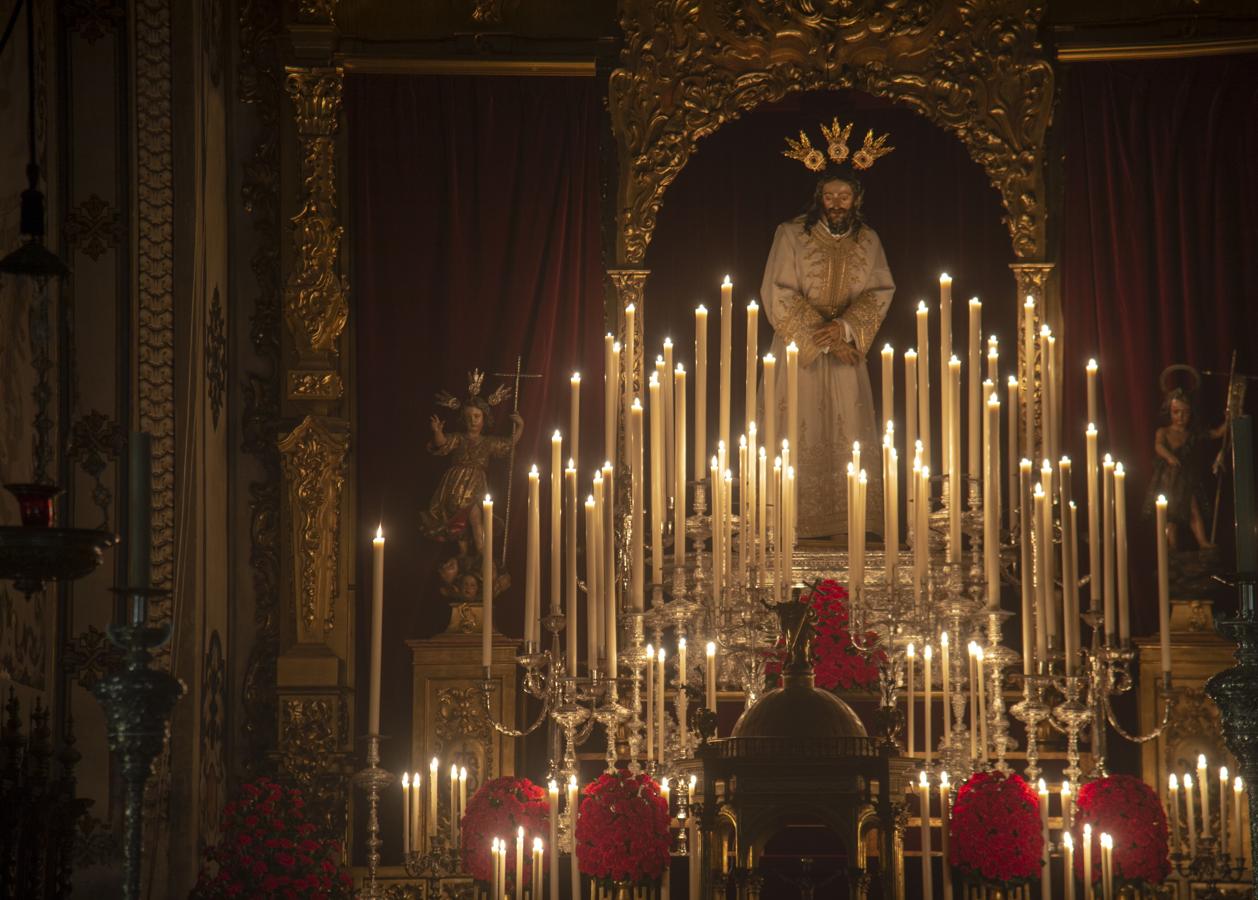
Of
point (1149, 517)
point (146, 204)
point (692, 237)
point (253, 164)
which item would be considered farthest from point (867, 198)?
A: point (146, 204)

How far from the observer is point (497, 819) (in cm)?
757

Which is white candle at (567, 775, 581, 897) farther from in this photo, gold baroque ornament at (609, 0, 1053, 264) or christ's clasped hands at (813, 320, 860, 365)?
gold baroque ornament at (609, 0, 1053, 264)

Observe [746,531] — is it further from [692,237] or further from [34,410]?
→ [692,237]

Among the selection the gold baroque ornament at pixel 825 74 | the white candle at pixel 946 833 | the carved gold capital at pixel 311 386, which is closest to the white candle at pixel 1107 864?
the white candle at pixel 946 833

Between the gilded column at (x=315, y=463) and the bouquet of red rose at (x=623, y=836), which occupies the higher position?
the gilded column at (x=315, y=463)

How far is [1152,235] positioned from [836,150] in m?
1.61

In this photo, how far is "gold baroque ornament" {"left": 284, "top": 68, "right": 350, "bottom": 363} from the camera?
9789 mm

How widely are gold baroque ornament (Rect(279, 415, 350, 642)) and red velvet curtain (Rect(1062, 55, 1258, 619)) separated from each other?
356 cm

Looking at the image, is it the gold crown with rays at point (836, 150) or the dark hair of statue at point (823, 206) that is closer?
the dark hair of statue at point (823, 206)

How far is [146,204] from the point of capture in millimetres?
8438

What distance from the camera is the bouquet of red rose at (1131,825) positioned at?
714 cm

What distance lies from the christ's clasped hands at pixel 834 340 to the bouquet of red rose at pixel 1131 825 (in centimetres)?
319

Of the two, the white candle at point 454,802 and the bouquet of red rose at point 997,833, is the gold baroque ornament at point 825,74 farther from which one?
the bouquet of red rose at point 997,833

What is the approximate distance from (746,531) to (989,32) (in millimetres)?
3850
